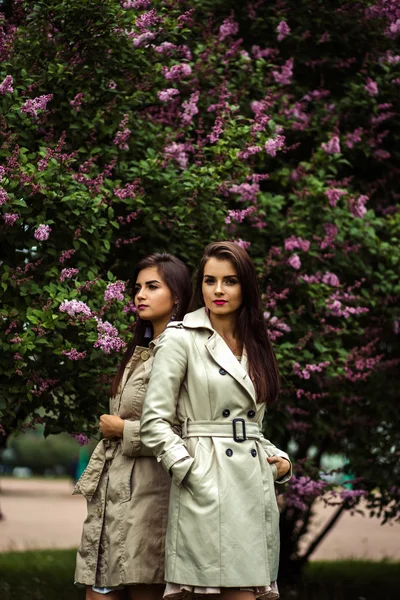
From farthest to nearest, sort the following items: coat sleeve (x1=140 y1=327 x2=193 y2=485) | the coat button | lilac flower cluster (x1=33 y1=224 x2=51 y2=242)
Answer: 1. lilac flower cluster (x1=33 y1=224 x2=51 y2=242)
2. the coat button
3. coat sleeve (x1=140 y1=327 x2=193 y2=485)

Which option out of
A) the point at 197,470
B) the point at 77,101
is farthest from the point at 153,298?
the point at 77,101

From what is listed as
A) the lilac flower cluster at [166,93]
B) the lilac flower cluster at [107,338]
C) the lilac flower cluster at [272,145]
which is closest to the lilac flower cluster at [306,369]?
the lilac flower cluster at [272,145]

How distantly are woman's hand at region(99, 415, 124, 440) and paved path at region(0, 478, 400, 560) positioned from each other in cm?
521

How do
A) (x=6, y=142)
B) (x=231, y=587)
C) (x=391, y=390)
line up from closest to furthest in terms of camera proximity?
(x=231, y=587) < (x=6, y=142) < (x=391, y=390)

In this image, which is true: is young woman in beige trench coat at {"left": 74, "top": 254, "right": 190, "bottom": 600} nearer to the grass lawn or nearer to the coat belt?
the coat belt

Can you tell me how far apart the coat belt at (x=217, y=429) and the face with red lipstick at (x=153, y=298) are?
64 centimetres

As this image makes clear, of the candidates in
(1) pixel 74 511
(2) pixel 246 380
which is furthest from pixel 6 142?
(1) pixel 74 511

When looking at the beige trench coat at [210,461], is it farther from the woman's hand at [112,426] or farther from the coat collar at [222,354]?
the woman's hand at [112,426]

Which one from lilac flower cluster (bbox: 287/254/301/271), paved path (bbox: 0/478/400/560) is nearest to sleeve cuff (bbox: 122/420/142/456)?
lilac flower cluster (bbox: 287/254/301/271)

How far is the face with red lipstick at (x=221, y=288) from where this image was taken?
366 centimetres

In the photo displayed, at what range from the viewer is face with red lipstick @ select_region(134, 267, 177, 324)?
3.99m

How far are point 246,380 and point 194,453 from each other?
1.14 ft

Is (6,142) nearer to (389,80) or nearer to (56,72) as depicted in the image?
(56,72)

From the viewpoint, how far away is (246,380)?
354cm
